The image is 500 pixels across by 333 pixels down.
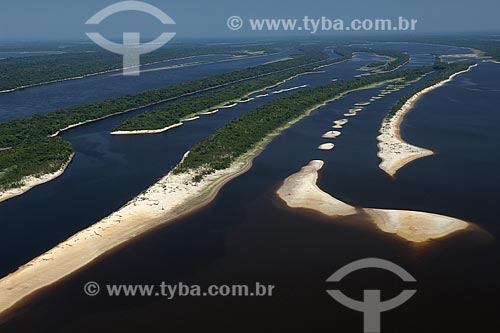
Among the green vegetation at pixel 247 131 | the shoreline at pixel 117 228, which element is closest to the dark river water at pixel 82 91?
the green vegetation at pixel 247 131

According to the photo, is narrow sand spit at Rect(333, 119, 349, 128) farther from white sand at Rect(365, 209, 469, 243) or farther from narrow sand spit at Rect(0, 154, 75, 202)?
narrow sand spit at Rect(0, 154, 75, 202)

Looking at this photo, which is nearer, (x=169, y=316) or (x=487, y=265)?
(x=169, y=316)

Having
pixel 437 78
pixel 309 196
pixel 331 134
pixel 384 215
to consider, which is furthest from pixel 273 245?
pixel 437 78

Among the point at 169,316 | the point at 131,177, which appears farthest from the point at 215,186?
the point at 169,316

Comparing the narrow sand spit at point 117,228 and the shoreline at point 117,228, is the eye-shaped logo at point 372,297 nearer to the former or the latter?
the shoreline at point 117,228

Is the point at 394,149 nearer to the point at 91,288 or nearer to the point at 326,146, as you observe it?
the point at 326,146

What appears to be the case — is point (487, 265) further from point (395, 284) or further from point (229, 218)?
point (229, 218)

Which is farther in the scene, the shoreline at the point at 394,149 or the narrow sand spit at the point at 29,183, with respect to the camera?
the shoreline at the point at 394,149
